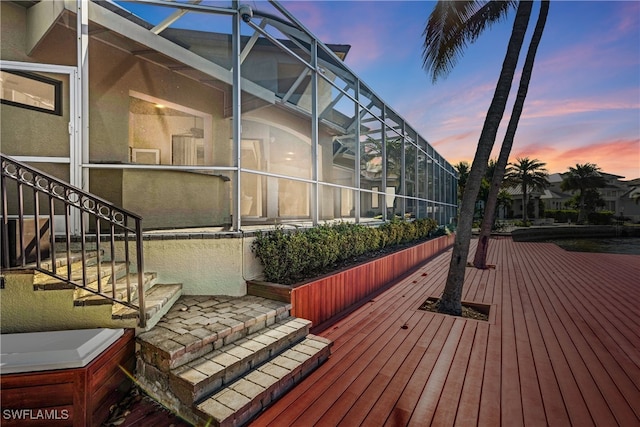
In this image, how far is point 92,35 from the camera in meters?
4.19

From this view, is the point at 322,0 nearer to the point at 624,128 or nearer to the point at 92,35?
the point at 92,35

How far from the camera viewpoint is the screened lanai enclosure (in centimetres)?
341

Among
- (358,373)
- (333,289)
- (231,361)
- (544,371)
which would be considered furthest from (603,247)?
(231,361)

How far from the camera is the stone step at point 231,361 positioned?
5.94ft

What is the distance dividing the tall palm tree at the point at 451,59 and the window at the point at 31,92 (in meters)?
6.19

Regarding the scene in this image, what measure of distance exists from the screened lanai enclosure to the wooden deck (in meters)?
2.05

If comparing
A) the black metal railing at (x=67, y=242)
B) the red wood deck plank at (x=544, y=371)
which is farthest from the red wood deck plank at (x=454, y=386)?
the black metal railing at (x=67, y=242)

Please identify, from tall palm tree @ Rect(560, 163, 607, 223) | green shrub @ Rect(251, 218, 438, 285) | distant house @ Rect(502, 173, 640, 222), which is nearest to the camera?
green shrub @ Rect(251, 218, 438, 285)

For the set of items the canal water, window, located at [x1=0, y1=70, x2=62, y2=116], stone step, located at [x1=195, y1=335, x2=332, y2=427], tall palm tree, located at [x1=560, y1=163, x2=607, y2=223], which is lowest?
the canal water

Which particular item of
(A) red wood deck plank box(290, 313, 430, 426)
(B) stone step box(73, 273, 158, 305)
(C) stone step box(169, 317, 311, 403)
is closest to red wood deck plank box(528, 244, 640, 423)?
(A) red wood deck plank box(290, 313, 430, 426)

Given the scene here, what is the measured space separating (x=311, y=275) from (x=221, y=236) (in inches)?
52.7

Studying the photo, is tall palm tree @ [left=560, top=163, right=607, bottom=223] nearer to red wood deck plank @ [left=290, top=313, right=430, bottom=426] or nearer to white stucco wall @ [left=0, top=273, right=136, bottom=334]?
red wood deck plank @ [left=290, top=313, right=430, bottom=426]

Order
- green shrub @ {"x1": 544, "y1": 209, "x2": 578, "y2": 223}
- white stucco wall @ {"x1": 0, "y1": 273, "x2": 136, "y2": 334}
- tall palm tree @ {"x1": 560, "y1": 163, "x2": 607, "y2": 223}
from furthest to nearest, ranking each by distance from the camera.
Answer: green shrub @ {"x1": 544, "y1": 209, "x2": 578, "y2": 223} → tall palm tree @ {"x1": 560, "y1": 163, "x2": 607, "y2": 223} → white stucco wall @ {"x1": 0, "y1": 273, "x2": 136, "y2": 334}

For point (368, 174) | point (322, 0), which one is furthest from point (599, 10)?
point (368, 174)
